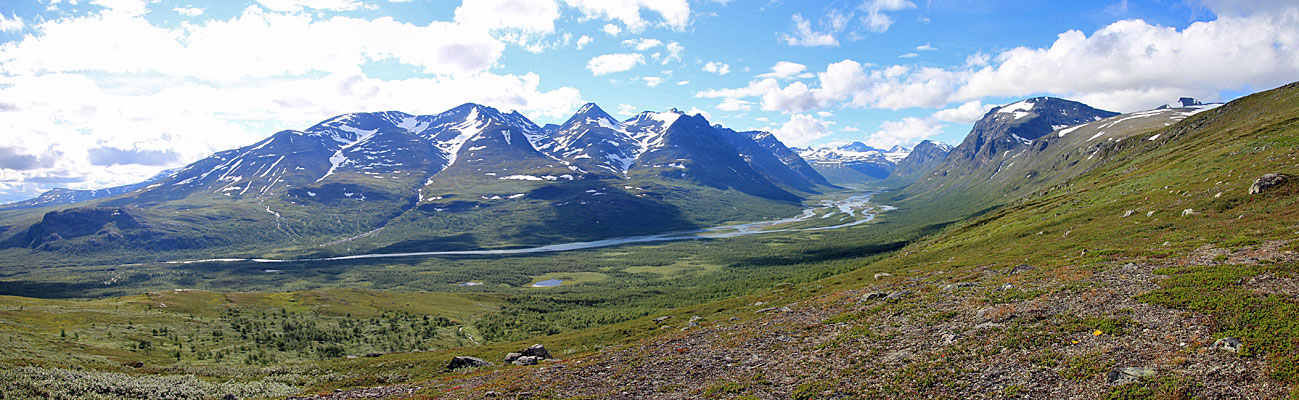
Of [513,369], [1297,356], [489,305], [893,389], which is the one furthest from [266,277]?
[1297,356]

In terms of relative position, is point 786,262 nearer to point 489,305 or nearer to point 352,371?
point 489,305

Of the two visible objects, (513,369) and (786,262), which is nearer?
(513,369)

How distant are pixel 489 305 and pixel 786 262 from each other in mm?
86138

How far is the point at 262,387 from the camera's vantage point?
36906mm

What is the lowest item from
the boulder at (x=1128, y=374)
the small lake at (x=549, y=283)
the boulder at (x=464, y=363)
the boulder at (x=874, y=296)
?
the small lake at (x=549, y=283)

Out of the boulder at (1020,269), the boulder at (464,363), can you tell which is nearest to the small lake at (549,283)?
the boulder at (464,363)

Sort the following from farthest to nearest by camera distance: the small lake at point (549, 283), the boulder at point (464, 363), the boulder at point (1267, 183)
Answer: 1. the small lake at point (549, 283)
2. the boulder at point (1267, 183)
3. the boulder at point (464, 363)

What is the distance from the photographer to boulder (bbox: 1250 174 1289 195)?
4731cm

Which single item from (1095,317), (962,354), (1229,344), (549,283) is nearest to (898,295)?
(1095,317)

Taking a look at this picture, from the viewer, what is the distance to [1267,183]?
47.7 metres

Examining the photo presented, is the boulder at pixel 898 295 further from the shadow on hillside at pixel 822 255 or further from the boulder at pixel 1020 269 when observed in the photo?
the shadow on hillside at pixel 822 255

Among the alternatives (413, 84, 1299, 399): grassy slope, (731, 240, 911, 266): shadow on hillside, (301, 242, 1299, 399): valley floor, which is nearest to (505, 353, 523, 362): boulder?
(301, 242, 1299, 399): valley floor

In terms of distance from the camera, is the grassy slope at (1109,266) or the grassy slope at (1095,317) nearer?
the grassy slope at (1095,317)

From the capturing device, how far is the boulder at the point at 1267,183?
4731cm
